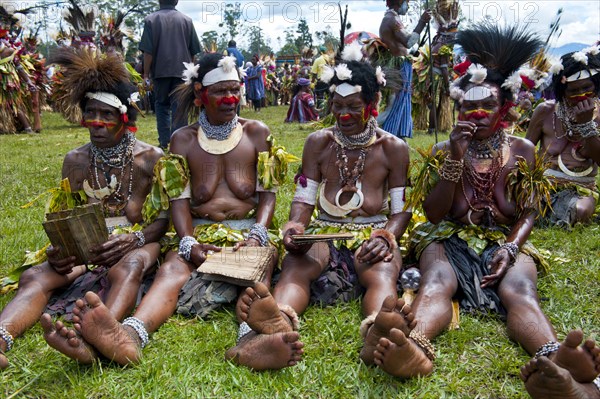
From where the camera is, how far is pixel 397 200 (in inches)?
145

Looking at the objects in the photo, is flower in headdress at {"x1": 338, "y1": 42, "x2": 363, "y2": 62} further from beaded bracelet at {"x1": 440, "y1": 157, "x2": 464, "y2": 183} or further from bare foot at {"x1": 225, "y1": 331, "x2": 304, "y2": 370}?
bare foot at {"x1": 225, "y1": 331, "x2": 304, "y2": 370}

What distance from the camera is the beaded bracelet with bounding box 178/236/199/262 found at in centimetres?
357

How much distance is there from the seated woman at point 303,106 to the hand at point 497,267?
13.0 m

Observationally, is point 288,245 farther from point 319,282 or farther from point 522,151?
point 522,151

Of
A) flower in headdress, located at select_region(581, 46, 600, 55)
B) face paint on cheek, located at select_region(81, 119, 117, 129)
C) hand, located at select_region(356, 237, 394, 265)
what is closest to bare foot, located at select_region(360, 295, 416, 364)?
hand, located at select_region(356, 237, 394, 265)

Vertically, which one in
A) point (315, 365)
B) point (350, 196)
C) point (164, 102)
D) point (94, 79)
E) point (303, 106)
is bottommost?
point (303, 106)

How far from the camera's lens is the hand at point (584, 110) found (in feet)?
16.3

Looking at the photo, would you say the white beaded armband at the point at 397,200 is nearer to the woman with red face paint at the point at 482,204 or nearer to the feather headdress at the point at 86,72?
the woman with red face paint at the point at 482,204

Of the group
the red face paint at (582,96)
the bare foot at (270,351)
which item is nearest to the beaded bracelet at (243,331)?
the bare foot at (270,351)

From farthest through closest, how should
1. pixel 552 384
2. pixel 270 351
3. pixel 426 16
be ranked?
pixel 426 16
pixel 270 351
pixel 552 384

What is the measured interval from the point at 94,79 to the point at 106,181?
0.70 metres

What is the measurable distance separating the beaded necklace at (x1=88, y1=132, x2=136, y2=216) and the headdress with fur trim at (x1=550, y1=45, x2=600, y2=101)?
3750 millimetres

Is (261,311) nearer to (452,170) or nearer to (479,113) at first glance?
(452,170)

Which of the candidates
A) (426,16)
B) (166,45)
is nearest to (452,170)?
(426,16)
